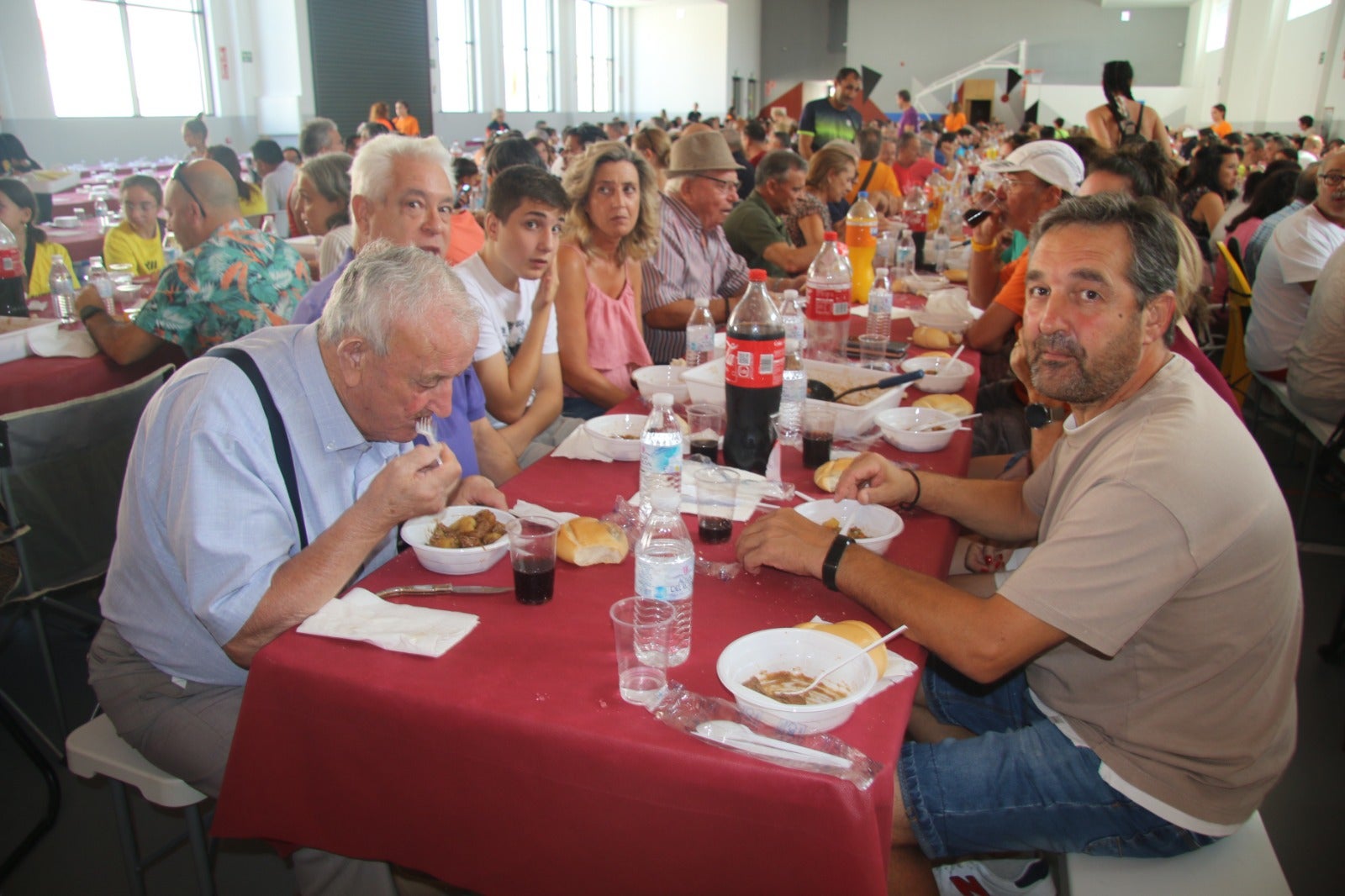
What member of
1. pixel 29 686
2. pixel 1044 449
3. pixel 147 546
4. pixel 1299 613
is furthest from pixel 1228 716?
pixel 29 686

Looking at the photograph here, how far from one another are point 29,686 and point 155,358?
1.20m

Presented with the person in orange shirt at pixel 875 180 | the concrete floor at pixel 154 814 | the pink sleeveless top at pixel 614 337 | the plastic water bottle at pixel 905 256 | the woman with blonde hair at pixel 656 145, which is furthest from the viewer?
the person in orange shirt at pixel 875 180

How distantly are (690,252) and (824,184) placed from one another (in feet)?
7.05

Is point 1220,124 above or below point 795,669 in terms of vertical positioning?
above

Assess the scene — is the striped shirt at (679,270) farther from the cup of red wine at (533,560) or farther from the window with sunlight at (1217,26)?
the window with sunlight at (1217,26)

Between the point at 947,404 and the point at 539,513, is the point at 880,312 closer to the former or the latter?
the point at 947,404

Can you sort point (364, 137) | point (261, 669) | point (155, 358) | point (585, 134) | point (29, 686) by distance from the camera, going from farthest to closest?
1. point (585, 134)
2. point (364, 137)
3. point (155, 358)
4. point (29, 686)
5. point (261, 669)

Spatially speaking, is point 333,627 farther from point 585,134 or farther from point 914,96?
point 914,96

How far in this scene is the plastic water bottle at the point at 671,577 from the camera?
132cm

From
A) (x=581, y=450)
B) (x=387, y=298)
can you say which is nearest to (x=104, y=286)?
(x=581, y=450)

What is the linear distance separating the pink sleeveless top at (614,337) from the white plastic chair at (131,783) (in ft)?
6.62

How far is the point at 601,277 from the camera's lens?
348 centimetres

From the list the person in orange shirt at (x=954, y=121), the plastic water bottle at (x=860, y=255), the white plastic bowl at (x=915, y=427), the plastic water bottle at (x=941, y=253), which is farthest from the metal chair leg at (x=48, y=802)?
the person in orange shirt at (x=954, y=121)

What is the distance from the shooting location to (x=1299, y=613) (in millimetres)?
1493
